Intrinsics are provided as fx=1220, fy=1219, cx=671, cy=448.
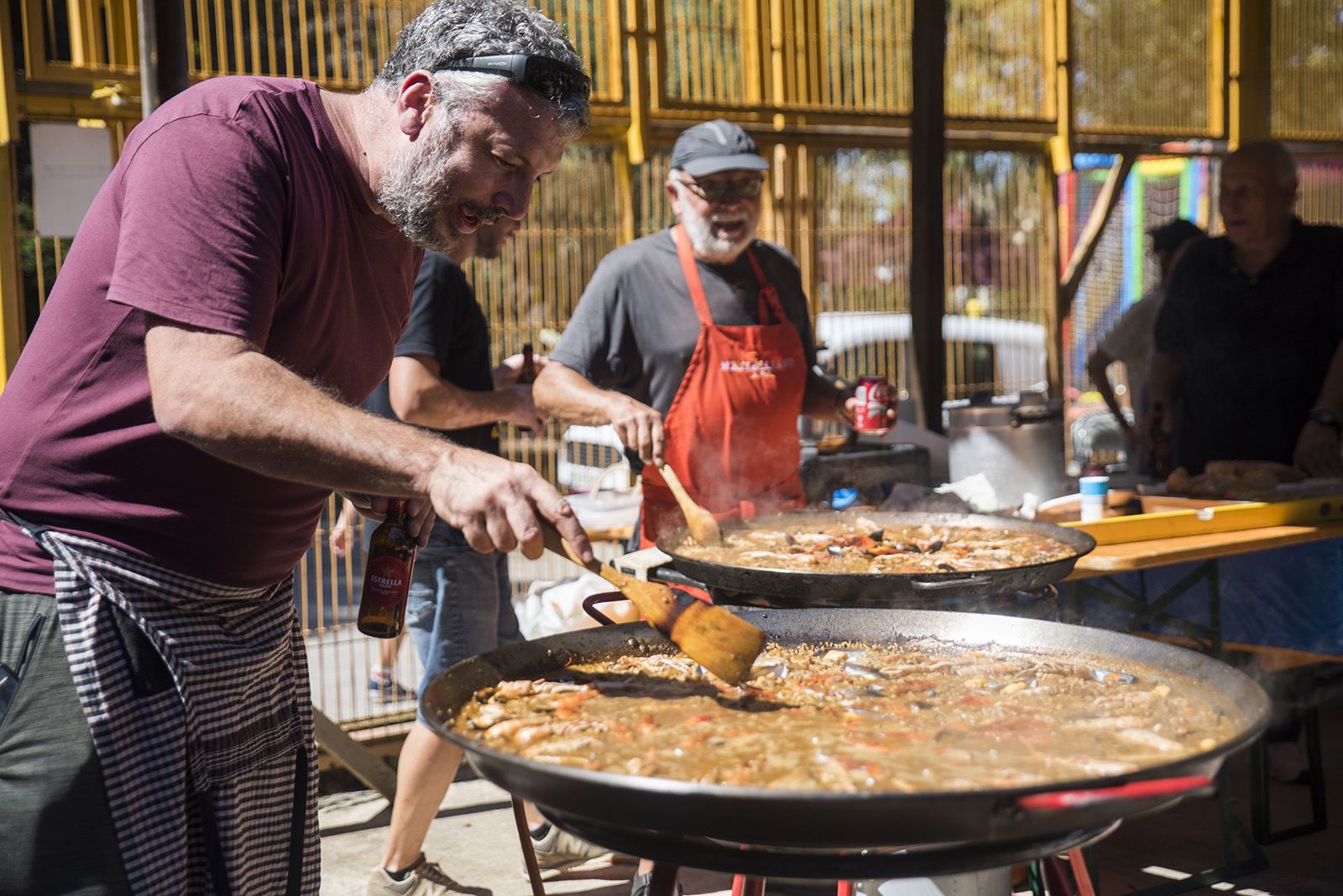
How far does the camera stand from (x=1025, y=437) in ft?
17.3

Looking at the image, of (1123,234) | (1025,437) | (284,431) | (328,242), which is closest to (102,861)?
(284,431)

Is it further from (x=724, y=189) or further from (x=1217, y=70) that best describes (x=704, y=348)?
(x=1217, y=70)

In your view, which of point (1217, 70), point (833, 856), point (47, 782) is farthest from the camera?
point (1217, 70)

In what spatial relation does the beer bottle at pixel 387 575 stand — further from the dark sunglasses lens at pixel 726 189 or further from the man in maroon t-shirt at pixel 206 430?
the dark sunglasses lens at pixel 726 189

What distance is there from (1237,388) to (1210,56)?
462 centimetres

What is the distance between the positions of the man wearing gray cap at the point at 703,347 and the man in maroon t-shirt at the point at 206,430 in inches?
82.2

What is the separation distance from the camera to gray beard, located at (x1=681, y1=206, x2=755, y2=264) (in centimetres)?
430

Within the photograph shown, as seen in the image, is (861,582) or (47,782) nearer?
(47,782)

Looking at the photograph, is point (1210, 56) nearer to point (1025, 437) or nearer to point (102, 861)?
point (1025, 437)

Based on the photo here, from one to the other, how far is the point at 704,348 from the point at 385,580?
2016 millimetres

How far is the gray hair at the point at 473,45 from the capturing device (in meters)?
1.92

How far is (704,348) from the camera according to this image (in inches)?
167

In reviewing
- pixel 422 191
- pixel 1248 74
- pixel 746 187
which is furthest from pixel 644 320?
pixel 1248 74

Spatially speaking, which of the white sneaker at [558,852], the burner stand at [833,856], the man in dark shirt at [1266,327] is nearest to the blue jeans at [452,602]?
the white sneaker at [558,852]
